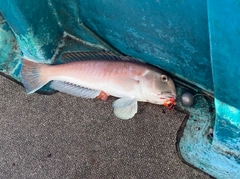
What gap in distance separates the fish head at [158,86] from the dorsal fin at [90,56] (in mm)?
165

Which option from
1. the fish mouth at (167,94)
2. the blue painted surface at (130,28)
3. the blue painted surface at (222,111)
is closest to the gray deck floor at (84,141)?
the blue painted surface at (222,111)

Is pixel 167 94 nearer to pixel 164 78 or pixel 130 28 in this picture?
pixel 164 78

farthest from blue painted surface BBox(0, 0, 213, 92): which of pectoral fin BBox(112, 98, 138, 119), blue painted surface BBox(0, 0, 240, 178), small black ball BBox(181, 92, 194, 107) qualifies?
pectoral fin BBox(112, 98, 138, 119)

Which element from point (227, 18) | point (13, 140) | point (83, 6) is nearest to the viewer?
point (227, 18)

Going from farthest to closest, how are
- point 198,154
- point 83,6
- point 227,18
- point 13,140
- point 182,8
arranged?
point 13,140 → point 198,154 → point 83,6 → point 182,8 → point 227,18

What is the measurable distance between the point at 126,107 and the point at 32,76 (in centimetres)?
65

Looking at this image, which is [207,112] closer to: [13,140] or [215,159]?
[215,159]

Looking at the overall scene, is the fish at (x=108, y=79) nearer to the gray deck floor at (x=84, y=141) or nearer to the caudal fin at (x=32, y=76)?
the caudal fin at (x=32, y=76)

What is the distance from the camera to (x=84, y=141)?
2400 millimetres

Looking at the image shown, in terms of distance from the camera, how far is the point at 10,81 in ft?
8.43

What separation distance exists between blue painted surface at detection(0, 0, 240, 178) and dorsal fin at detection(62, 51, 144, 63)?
0.06 meters

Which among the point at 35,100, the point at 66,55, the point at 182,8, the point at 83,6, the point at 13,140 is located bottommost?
the point at 13,140

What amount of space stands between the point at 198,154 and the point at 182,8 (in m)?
1.07

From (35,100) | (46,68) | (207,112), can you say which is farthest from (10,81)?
(207,112)
